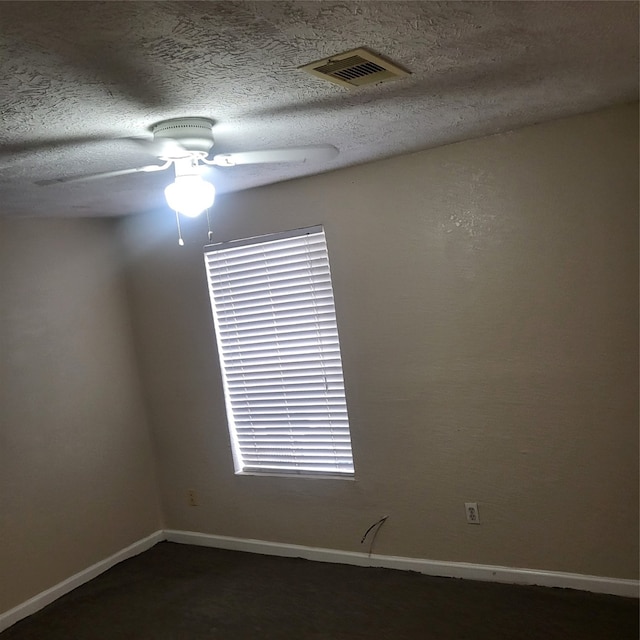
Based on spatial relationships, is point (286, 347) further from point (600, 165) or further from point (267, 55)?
point (267, 55)

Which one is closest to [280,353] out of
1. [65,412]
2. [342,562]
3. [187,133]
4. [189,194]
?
[342,562]

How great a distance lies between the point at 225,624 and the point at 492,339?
2047 mm

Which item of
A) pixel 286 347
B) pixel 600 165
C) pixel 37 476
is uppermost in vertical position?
pixel 600 165

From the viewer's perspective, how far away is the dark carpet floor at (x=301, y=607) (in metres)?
3.28

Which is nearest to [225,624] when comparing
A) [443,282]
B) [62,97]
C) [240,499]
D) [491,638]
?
[240,499]

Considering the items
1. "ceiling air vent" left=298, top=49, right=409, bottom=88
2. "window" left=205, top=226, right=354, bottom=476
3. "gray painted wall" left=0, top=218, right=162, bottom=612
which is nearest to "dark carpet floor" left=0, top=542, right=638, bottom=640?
"gray painted wall" left=0, top=218, right=162, bottom=612

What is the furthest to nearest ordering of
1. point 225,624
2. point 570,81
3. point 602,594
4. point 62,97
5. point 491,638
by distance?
point 225,624 → point 602,594 → point 491,638 → point 570,81 → point 62,97

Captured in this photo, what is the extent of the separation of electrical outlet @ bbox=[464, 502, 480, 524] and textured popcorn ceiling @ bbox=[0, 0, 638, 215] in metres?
1.94

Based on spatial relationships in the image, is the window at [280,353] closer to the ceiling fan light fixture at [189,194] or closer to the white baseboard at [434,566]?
the white baseboard at [434,566]

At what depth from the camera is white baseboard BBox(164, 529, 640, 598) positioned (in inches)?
135

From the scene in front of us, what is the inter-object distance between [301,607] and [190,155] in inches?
96.4

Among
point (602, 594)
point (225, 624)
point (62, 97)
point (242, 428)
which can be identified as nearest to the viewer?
point (62, 97)

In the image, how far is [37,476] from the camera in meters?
4.24

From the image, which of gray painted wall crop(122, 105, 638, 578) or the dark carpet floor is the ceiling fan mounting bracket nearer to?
gray painted wall crop(122, 105, 638, 578)
